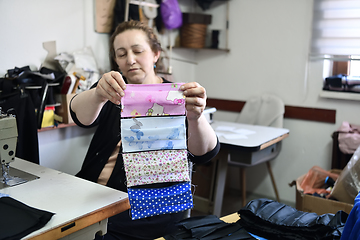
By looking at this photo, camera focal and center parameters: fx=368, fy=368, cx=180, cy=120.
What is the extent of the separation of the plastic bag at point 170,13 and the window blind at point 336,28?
1.25 meters

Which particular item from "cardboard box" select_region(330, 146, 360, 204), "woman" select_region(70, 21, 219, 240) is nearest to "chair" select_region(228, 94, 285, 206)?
"cardboard box" select_region(330, 146, 360, 204)

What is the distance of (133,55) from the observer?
5.76ft

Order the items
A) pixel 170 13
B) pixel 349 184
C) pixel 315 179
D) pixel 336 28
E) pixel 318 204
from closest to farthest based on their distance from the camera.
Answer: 1. pixel 349 184
2. pixel 318 204
3. pixel 315 179
4. pixel 336 28
5. pixel 170 13

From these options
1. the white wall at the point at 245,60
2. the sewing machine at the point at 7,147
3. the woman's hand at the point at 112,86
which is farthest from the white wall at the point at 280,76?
the sewing machine at the point at 7,147

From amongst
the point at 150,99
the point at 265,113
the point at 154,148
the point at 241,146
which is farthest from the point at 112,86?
the point at 265,113

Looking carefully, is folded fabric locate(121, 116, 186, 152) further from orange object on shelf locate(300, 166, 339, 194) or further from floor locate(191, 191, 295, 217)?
floor locate(191, 191, 295, 217)

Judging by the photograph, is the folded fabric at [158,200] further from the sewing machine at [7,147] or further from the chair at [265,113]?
the chair at [265,113]

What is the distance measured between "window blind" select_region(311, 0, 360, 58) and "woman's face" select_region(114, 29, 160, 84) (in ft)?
6.59

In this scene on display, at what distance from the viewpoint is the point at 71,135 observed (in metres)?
2.95

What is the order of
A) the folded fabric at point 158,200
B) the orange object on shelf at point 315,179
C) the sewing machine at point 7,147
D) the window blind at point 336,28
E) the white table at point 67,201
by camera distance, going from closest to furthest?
1. the white table at point 67,201
2. the folded fabric at point 158,200
3. the sewing machine at point 7,147
4. the orange object on shelf at point 315,179
5. the window blind at point 336,28

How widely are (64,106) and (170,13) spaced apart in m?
1.44

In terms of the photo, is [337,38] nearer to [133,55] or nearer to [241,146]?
[241,146]

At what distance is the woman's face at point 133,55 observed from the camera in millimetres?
1755

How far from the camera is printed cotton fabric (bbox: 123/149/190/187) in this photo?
1.31 meters
